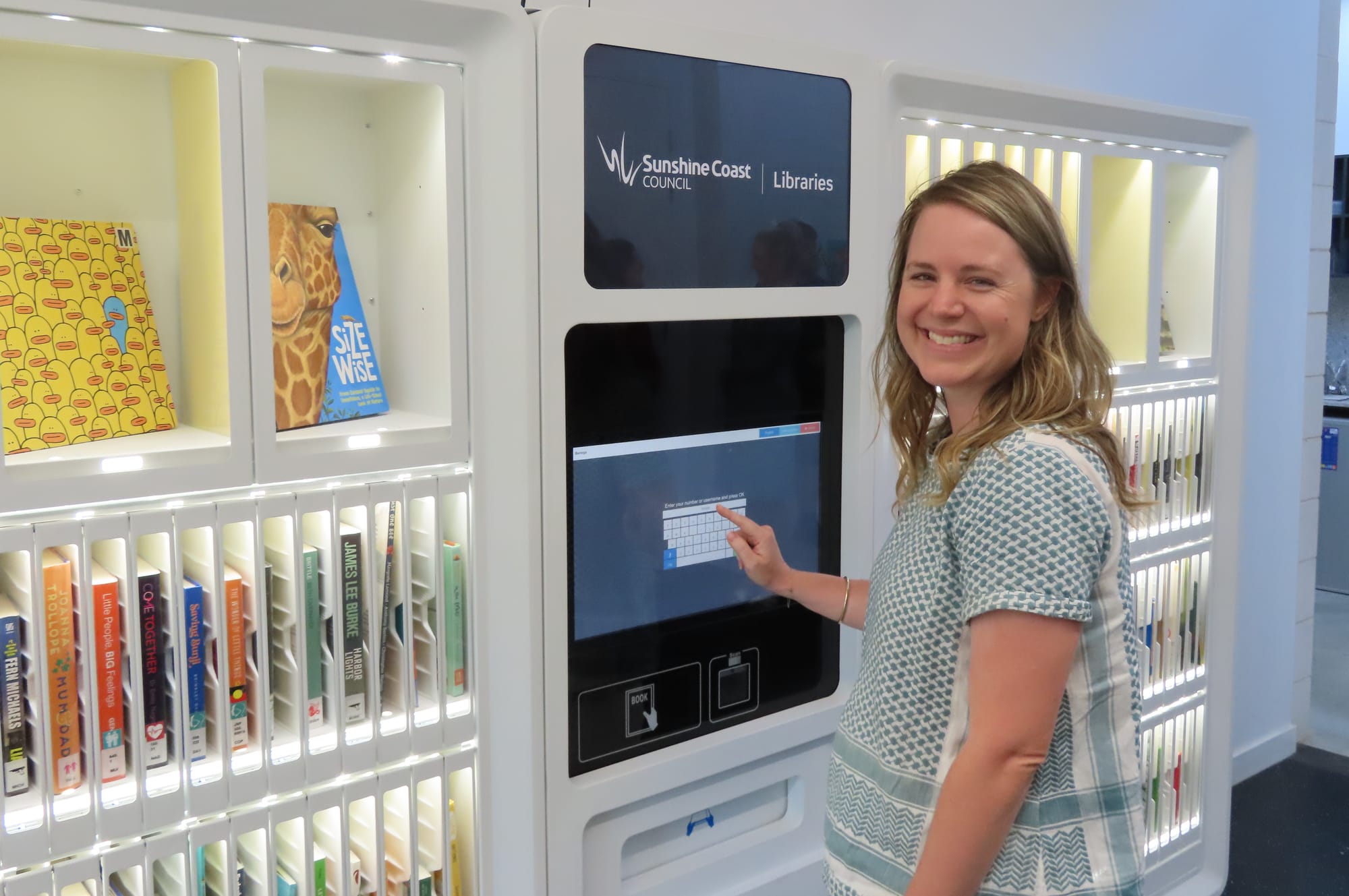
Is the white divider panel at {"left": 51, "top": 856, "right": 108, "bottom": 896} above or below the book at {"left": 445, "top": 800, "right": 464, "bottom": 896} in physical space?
above

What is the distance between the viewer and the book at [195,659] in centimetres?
127

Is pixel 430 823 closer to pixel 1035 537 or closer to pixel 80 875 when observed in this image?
pixel 80 875

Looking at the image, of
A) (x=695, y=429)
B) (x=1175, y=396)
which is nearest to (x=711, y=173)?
(x=695, y=429)

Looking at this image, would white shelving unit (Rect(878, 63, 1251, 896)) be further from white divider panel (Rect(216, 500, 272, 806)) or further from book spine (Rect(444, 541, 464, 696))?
white divider panel (Rect(216, 500, 272, 806))

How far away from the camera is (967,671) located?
3.99 ft

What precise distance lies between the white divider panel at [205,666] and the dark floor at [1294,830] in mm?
2658

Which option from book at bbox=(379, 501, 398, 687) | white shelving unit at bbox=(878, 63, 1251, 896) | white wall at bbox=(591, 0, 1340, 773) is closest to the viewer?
book at bbox=(379, 501, 398, 687)

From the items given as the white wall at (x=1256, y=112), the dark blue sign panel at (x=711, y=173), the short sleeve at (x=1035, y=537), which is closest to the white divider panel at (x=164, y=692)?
the dark blue sign panel at (x=711, y=173)

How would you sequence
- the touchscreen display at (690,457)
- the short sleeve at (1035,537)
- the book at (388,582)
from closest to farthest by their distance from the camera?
the short sleeve at (1035,537) < the book at (388,582) < the touchscreen display at (690,457)

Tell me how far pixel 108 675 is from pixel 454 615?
0.43 m

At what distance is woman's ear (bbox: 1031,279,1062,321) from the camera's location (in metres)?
1.25

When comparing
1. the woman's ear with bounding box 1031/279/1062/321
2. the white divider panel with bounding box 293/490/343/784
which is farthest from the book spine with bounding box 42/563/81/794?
the woman's ear with bounding box 1031/279/1062/321

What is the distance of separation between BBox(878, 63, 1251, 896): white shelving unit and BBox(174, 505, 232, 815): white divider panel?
168cm

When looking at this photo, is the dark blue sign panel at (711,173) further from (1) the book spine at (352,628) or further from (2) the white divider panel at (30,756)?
(2) the white divider panel at (30,756)
